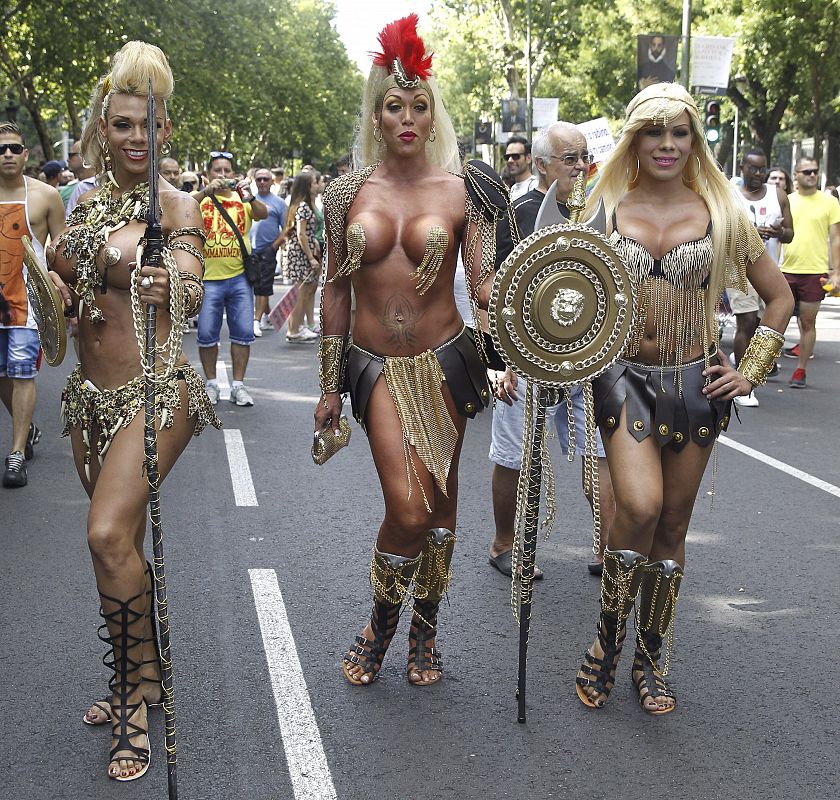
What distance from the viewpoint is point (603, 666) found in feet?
14.1

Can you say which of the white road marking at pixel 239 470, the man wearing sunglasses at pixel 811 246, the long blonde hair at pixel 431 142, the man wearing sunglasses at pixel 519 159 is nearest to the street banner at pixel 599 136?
the man wearing sunglasses at pixel 519 159

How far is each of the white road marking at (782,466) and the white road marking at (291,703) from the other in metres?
3.81

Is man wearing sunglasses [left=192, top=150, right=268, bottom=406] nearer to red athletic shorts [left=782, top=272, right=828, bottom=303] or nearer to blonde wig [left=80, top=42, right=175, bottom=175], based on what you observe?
red athletic shorts [left=782, top=272, right=828, bottom=303]

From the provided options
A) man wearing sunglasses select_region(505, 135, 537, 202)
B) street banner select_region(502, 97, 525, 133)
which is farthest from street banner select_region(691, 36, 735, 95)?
man wearing sunglasses select_region(505, 135, 537, 202)

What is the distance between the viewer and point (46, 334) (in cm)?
403

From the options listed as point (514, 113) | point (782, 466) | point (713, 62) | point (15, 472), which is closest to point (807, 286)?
point (782, 466)

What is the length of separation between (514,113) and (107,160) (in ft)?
112

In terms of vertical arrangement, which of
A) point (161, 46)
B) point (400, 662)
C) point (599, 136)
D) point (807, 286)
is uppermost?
point (161, 46)

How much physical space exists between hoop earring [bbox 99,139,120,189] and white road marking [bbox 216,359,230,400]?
6713 millimetres

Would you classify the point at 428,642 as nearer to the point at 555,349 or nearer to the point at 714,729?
the point at 714,729

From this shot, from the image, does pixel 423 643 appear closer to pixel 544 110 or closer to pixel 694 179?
pixel 694 179

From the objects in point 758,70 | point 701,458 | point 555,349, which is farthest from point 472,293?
point 758,70

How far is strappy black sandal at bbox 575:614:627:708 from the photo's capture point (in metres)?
4.26

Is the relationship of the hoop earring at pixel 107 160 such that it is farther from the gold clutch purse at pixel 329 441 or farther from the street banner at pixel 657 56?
the street banner at pixel 657 56
